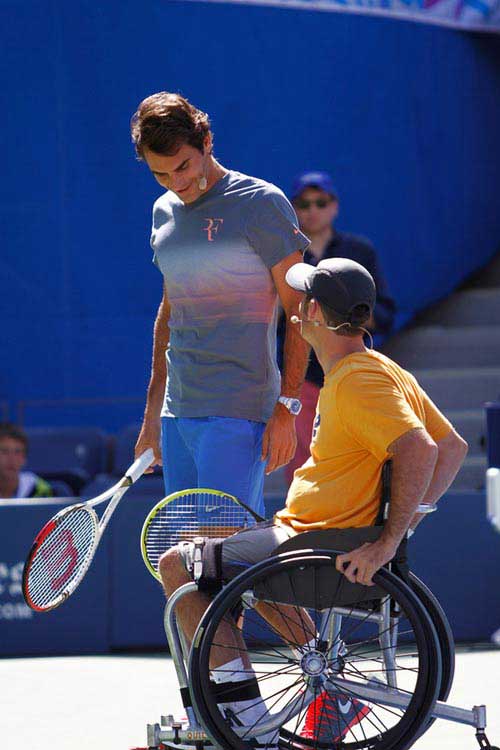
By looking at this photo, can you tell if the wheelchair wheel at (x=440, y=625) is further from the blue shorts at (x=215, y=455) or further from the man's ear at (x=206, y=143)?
the man's ear at (x=206, y=143)

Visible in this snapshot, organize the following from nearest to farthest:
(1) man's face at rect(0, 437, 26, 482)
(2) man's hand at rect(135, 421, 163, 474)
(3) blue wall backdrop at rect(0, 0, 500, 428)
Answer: (2) man's hand at rect(135, 421, 163, 474)
(1) man's face at rect(0, 437, 26, 482)
(3) blue wall backdrop at rect(0, 0, 500, 428)

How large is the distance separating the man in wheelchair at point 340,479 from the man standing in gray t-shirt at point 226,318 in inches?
11.2

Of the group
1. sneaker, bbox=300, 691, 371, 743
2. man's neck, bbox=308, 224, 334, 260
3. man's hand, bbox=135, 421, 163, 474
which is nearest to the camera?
sneaker, bbox=300, 691, 371, 743

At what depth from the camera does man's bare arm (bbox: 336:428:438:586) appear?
10.4ft

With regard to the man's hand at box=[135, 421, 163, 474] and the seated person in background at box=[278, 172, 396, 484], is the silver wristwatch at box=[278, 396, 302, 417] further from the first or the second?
the seated person in background at box=[278, 172, 396, 484]

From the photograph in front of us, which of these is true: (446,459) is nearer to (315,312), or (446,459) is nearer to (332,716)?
(315,312)

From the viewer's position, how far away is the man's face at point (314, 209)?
6.20m

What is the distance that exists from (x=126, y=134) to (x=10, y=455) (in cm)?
253

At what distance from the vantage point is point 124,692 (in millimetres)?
4965

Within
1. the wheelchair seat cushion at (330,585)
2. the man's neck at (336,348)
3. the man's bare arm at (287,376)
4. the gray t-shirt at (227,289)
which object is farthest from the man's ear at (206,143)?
the wheelchair seat cushion at (330,585)

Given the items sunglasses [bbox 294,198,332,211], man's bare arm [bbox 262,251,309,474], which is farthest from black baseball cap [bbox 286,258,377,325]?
sunglasses [bbox 294,198,332,211]

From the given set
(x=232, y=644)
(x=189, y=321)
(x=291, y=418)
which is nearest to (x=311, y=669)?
(x=232, y=644)

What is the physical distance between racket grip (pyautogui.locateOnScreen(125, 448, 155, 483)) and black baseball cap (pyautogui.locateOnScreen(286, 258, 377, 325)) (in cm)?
74

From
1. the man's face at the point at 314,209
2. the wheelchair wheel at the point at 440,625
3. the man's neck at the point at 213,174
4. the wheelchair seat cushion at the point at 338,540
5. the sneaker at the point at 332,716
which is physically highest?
the man's face at the point at 314,209
